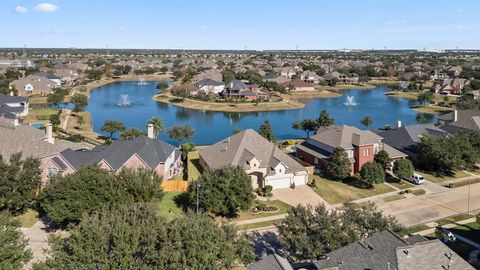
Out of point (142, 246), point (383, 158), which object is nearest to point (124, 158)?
point (142, 246)

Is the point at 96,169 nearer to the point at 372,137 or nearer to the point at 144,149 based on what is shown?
the point at 144,149

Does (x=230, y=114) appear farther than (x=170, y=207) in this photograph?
Yes

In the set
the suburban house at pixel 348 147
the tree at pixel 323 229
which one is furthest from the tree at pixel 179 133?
the tree at pixel 323 229

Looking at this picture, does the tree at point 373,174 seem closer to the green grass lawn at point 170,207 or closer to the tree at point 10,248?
the green grass lawn at point 170,207

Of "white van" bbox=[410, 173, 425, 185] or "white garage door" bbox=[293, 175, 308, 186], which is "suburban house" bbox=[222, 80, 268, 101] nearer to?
"white van" bbox=[410, 173, 425, 185]

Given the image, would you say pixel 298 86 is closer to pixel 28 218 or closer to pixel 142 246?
pixel 28 218

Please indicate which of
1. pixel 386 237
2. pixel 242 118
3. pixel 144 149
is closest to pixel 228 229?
pixel 386 237
